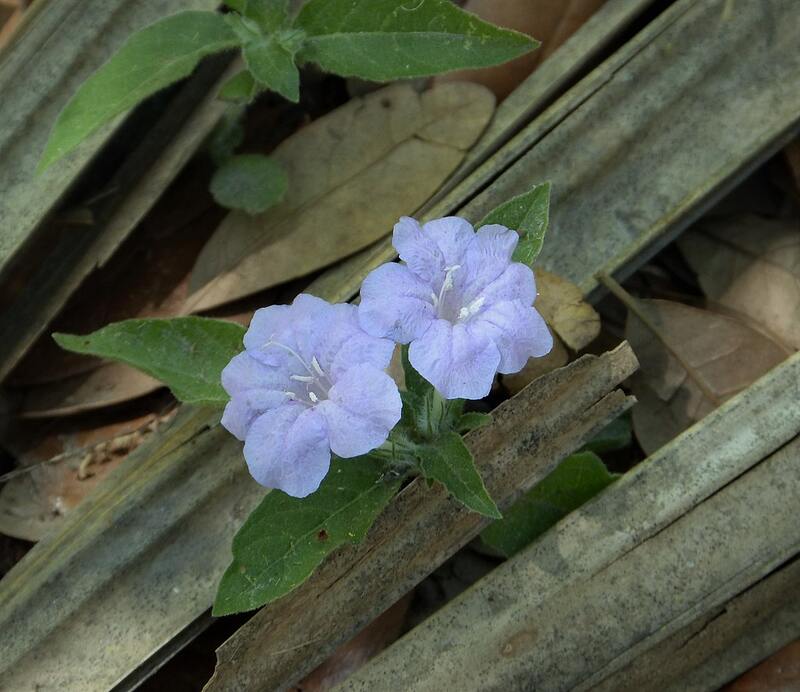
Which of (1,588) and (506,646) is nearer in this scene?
(506,646)

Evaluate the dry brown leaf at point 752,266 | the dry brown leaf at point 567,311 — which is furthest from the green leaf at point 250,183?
the dry brown leaf at point 752,266

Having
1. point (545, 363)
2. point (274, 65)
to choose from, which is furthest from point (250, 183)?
point (545, 363)

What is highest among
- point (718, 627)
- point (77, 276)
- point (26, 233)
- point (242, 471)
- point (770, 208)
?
point (26, 233)

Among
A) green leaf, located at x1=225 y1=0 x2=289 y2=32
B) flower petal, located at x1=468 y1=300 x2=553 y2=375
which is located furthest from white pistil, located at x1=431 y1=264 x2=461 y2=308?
green leaf, located at x1=225 y1=0 x2=289 y2=32

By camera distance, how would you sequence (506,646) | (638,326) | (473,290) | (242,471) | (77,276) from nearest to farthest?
(473,290) < (506,646) < (242,471) < (638,326) < (77,276)

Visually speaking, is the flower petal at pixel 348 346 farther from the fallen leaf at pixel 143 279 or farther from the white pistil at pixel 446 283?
the fallen leaf at pixel 143 279

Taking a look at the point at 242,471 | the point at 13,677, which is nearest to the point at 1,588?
the point at 13,677

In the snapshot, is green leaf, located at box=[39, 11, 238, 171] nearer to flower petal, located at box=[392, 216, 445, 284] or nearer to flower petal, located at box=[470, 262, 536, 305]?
flower petal, located at box=[392, 216, 445, 284]

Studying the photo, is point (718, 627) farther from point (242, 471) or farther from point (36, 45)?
point (36, 45)
